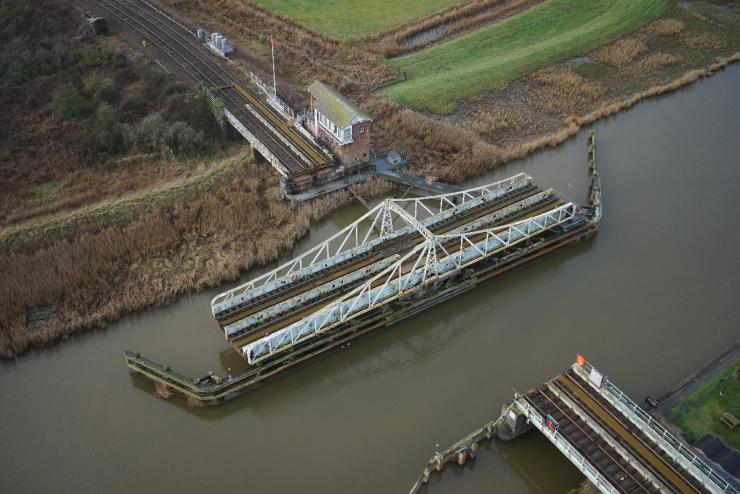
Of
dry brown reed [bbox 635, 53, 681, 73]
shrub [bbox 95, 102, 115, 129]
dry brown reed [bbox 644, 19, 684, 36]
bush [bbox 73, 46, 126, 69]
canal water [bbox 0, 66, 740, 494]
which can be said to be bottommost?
canal water [bbox 0, 66, 740, 494]

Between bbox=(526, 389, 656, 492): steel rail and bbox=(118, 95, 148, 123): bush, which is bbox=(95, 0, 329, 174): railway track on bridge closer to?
bbox=(118, 95, 148, 123): bush

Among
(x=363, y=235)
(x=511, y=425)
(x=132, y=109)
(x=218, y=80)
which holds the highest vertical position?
(x=218, y=80)

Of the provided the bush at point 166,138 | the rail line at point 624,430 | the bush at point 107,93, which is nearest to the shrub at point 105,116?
the bush at point 107,93

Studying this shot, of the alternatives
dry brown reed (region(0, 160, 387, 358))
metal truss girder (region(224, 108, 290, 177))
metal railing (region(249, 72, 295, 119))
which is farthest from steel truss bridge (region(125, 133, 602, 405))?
metal railing (region(249, 72, 295, 119))

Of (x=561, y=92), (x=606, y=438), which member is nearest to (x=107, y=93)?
(x=561, y=92)

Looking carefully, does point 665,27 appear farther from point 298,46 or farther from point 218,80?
point 218,80

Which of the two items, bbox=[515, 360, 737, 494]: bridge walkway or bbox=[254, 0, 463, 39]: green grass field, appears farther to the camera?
bbox=[254, 0, 463, 39]: green grass field

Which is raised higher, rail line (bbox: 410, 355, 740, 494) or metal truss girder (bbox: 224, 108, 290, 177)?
metal truss girder (bbox: 224, 108, 290, 177)
